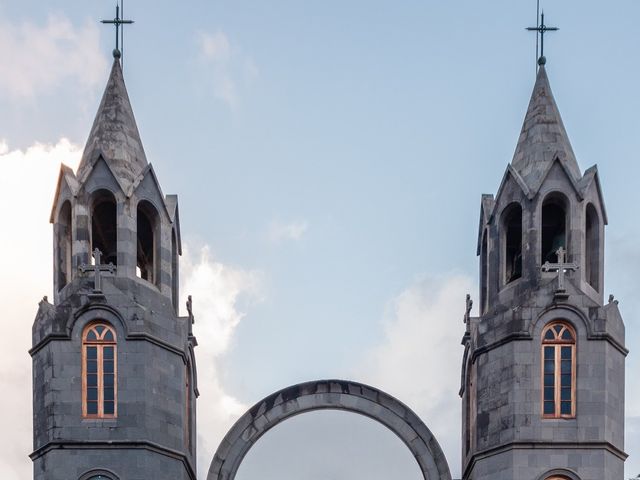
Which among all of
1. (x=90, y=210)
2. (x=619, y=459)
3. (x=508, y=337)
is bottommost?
(x=619, y=459)

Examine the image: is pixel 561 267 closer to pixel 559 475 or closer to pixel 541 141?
pixel 541 141

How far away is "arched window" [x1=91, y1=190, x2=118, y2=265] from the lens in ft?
179

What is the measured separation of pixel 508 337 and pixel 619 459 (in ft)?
16.5

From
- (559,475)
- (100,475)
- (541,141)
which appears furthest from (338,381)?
(541,141)

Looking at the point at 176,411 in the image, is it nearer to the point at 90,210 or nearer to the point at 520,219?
the point at 90,210

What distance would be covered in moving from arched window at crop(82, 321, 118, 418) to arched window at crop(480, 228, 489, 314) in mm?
12091

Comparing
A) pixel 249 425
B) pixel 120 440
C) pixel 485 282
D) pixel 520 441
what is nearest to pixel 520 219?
pixel 485 282

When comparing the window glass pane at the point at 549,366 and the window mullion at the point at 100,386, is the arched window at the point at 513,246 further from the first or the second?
the window mullion at the point at 100,386

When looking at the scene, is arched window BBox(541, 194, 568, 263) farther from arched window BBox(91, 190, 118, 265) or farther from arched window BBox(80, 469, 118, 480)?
arched window BBox(80, 469, 118, 480)

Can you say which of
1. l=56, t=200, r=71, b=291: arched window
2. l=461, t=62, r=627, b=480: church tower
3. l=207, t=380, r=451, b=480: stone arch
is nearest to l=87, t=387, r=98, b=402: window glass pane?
l=56, t=200, r=71, b=291: arched window

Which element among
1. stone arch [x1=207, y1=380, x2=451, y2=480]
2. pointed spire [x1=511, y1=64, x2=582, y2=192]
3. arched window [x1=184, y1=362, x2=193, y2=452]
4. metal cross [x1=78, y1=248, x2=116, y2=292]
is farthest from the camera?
A: stone arch [x1=207, y1=380, x2=451, y2=480]

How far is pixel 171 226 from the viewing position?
5322 cm

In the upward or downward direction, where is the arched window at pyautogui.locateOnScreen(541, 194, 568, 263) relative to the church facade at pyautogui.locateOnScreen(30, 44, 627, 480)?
upward

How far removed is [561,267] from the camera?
50.2 meters
